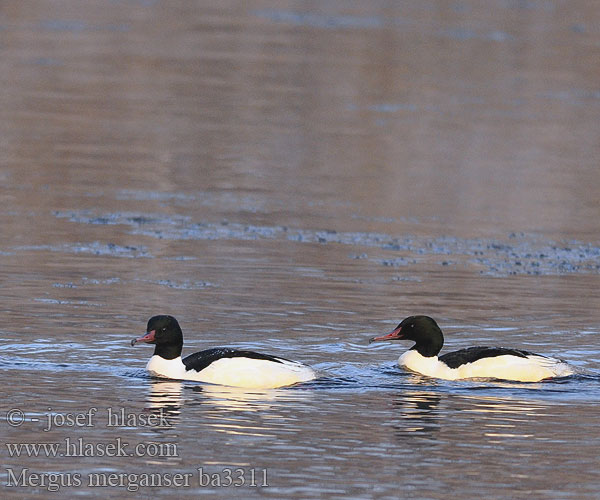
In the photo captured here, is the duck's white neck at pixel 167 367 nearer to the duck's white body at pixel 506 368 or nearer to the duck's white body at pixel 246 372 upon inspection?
the duck's white body at pixel 246 372

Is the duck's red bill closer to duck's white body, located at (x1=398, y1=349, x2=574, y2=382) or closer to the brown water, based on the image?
the brown water

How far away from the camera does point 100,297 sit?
13.9m

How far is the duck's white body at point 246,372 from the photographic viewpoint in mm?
11172

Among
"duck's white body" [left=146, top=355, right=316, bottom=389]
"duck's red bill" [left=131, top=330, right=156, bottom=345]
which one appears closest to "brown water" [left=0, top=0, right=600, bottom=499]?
"duck's white body" [left=146, top=355, right=316, bottom=389]

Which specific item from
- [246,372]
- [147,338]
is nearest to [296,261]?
[147,338]

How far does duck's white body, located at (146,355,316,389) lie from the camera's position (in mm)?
11172

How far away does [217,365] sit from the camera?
1123 centimetres

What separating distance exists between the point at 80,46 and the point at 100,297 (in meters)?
24.5

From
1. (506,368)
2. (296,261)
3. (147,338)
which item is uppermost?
(296,261)

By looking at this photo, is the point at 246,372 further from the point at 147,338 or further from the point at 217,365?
the point at 147,338

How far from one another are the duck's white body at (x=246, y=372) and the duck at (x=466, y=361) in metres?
0.98

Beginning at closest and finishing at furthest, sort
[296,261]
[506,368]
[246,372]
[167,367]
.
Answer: [246,372]
[167,367]
[506,368]
[296,261]

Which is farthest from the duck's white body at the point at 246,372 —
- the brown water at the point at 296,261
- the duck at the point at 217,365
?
the brown water at the point at 296,261

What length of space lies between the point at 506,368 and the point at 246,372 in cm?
211
